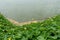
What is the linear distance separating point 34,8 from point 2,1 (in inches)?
91.0

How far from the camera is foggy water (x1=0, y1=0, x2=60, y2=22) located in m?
9.35

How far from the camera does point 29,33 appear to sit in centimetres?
438

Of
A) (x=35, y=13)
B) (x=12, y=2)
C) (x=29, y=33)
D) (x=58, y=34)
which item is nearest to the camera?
(x=58, y=34)

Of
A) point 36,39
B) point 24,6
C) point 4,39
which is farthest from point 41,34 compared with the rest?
point 24,6

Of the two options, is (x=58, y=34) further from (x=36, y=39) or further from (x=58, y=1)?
(x=58, y=1)

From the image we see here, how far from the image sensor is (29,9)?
33.2 ft

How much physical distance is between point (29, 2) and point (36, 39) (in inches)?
275

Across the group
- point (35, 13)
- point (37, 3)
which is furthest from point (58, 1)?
point (35, 13)

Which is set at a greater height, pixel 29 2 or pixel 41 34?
pixel 41 34

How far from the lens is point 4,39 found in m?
4.31

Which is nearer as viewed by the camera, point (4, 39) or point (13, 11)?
point (4, 39)

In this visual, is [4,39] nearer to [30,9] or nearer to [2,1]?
[30,9]

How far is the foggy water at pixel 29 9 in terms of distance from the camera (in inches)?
368

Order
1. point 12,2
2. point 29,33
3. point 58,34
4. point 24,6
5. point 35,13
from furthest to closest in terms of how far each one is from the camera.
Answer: point 12,2, point 24,6, point 35,13, point 29,33, point 58,34
